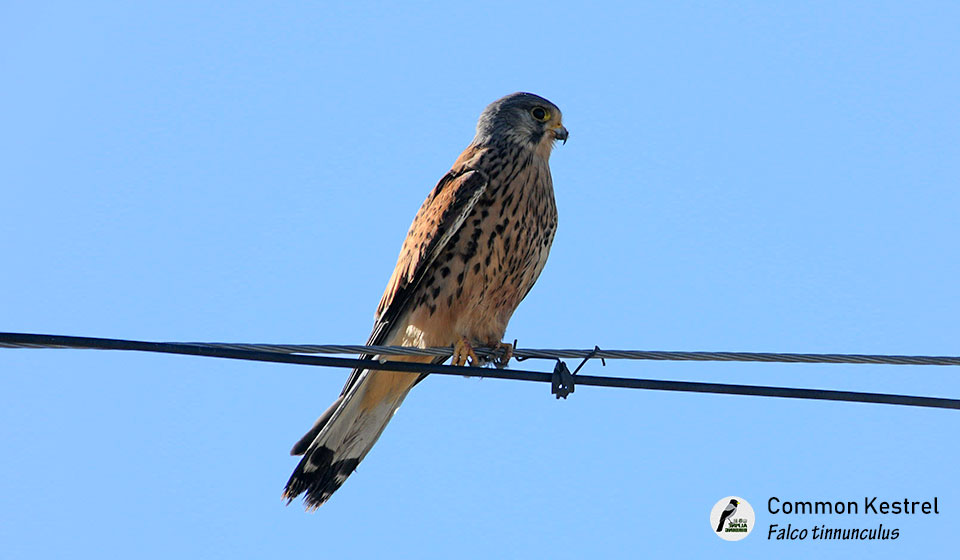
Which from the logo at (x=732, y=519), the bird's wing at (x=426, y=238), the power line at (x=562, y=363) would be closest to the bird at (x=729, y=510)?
the logo at (x=732, y=519)

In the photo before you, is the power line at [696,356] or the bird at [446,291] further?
the bird at [446,291]

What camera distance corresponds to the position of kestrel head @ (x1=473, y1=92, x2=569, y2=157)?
5.37 metres

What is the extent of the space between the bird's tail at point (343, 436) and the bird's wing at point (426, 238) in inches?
3.4

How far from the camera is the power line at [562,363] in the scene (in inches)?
114

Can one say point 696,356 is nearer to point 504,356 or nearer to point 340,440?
point 504,356

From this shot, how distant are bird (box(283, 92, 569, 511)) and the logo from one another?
149 centimetres

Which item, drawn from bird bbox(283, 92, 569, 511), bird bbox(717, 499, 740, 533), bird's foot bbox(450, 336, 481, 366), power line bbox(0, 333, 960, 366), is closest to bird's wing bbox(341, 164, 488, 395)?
bird bbox(283, 92, 569, 511)

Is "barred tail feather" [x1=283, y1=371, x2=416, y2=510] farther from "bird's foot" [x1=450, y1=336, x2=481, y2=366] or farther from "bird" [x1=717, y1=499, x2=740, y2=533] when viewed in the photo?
"bird" [x1=717, y1=499, x2=740, y2=533]

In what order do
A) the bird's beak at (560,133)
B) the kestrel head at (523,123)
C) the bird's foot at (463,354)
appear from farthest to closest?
the bird's beak at (560,133), the kestrel head at (523,123), the bird's foot at (463,354)

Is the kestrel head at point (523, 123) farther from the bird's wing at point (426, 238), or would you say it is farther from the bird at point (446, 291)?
the bird's wing at point (426, 238)

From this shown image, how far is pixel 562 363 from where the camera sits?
3555 millimetres

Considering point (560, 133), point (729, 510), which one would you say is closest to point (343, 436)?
point (560, 133)

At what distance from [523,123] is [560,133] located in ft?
0.69

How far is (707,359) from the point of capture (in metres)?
3.26
